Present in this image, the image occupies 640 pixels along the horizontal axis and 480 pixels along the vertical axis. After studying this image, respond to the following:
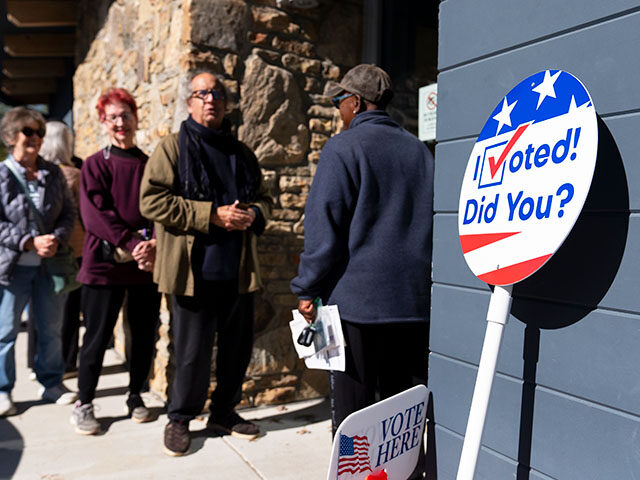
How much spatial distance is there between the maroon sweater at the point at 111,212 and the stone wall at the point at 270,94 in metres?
0.41

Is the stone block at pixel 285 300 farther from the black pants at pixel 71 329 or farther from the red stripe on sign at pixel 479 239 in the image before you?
the red stripe on sign at pixel 479 239

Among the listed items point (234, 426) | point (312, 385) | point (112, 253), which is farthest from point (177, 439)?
point (312, 385)

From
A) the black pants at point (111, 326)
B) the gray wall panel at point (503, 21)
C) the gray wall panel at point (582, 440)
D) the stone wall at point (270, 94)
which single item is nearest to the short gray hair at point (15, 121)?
the stone wall at point (270, 94)

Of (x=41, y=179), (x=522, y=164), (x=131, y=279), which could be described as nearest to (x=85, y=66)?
(x=41, y=179)

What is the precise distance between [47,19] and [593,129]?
7.18 metres

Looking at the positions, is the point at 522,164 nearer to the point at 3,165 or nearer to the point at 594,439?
the point at 594,439

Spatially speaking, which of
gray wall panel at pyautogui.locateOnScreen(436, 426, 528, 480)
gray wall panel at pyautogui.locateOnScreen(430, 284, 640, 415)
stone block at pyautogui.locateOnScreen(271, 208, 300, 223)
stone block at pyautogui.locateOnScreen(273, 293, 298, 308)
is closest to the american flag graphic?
gray wall panel at pyautogui.locateOnScreen(436, 426, 528, 480)

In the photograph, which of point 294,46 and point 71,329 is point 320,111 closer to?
point 294,46

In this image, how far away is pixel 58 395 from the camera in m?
4.00

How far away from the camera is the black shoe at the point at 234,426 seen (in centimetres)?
339

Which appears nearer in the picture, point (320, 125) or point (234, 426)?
point (234, 426)

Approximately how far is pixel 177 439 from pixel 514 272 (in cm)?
232

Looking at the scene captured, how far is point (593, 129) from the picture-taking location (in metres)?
1.34

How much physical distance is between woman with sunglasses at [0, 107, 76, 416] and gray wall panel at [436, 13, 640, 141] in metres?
2.82
